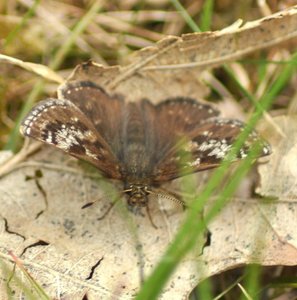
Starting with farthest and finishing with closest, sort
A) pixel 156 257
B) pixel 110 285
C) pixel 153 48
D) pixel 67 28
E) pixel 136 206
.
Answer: pixel 67 28
pixel 153 48
pixel 136 206
pixel 156 257
pixel 110 285

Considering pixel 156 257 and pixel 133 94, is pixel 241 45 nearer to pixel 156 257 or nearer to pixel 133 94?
pixel 133 94

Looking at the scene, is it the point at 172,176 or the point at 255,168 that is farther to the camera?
the point at 255,168

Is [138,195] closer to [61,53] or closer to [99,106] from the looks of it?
[99,106]

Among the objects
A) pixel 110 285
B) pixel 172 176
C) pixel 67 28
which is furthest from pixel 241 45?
pixel 110 285

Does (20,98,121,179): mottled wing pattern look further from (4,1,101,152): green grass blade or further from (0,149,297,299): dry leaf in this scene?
(4,1,101,152): green grass blade

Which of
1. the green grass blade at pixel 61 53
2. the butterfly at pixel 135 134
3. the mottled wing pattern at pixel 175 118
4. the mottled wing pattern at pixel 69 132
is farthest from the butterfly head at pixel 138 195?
the green grass blade at pixel 61 53

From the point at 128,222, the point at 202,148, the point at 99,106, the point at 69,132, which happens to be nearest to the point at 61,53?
the point at 99,106

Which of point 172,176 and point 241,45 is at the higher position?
point 241,45
